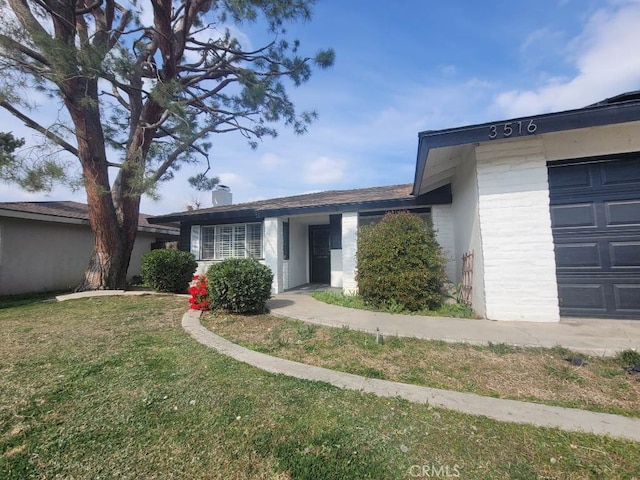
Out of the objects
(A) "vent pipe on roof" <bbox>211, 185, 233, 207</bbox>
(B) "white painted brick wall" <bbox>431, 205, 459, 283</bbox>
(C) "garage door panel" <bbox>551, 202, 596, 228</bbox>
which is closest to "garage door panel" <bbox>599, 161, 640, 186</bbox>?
(C) "garage door panel" <bbox>551, 202, 596, 228</bbox>

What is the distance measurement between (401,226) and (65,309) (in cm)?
793

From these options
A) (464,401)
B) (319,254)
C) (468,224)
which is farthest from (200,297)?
(319,254)

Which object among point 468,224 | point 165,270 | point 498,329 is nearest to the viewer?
point 498,329

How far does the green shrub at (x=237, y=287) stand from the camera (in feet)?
19.0

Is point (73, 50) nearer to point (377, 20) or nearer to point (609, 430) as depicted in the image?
point (377, 20)

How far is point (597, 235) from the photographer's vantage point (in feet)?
17.1

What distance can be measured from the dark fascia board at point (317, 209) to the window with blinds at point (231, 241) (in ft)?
0.99

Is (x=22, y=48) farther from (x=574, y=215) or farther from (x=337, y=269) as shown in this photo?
(x=574, y=215)

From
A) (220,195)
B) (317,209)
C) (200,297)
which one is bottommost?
(200,297)

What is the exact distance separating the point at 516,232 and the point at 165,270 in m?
9.45

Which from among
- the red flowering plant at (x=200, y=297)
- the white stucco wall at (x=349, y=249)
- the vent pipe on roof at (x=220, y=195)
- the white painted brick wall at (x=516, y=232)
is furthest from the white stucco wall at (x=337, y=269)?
the vent pipe on roof at (x=220, y=195)

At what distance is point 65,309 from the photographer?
6.72 m

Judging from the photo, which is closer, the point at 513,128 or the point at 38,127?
the point at 513,128

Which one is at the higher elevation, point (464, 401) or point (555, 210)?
point (555, 210)
